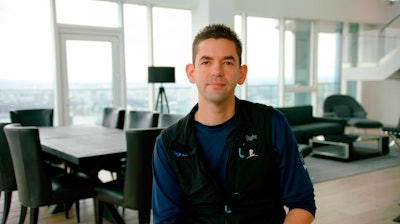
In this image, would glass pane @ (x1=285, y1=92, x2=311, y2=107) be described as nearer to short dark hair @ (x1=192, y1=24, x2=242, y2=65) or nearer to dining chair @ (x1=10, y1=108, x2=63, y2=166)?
dining chair @ (x1=10, y1=108, x2=63, y2=166)

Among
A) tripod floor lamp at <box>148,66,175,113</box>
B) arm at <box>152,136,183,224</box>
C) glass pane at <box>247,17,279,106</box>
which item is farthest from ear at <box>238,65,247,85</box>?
glass pane at <box>247,17,279,106</box>

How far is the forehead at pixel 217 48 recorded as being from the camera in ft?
4.62

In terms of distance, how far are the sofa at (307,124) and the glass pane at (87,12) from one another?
3.36 metres

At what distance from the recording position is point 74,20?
244 inches

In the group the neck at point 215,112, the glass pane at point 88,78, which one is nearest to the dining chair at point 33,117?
the glass pane at point 88,78

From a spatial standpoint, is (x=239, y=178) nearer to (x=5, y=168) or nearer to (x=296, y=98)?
(x=5, y=168)

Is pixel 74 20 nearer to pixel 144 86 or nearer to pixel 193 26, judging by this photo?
pixel 144 86

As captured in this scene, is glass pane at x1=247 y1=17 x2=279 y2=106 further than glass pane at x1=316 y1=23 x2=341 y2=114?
No

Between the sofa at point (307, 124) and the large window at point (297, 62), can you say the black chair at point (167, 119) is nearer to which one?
the sofa at point (307, 124)

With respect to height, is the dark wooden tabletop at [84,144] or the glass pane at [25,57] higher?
the glass pane at [25,57]

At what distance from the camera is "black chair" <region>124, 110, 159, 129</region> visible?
4152 mm

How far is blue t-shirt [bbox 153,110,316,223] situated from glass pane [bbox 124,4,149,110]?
5.46m

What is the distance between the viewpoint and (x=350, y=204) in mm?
3803

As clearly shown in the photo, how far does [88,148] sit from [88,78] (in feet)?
11.9
